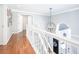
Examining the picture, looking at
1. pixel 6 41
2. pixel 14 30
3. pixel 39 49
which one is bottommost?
pixel 39 49

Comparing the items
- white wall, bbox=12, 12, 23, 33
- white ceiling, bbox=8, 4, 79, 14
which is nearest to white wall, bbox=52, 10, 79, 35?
white ceiling, bbox=8, 4, 79, 14

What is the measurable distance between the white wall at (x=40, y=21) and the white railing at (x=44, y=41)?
0.05 meters

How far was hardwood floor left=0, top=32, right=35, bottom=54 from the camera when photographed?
156 cm

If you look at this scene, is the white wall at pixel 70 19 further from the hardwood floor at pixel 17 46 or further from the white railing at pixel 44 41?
the hardwood floor at pixel 17 46

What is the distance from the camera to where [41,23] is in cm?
160

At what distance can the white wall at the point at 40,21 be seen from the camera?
5.23ft

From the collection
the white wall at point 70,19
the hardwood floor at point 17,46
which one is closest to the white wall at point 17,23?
the hardwood floor at point 17,46

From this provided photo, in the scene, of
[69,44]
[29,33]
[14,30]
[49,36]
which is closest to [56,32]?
[49,36]

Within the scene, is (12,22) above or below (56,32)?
above

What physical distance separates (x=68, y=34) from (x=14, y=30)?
59 centimetres

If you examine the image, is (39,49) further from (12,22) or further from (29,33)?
(12,22)

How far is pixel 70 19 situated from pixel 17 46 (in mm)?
649

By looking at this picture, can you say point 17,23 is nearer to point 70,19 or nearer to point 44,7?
point 44,7

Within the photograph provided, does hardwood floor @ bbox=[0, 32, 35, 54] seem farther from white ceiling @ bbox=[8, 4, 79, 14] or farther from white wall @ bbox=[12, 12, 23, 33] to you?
white ceiling @ bbox=[8, 4, 79, 14]
